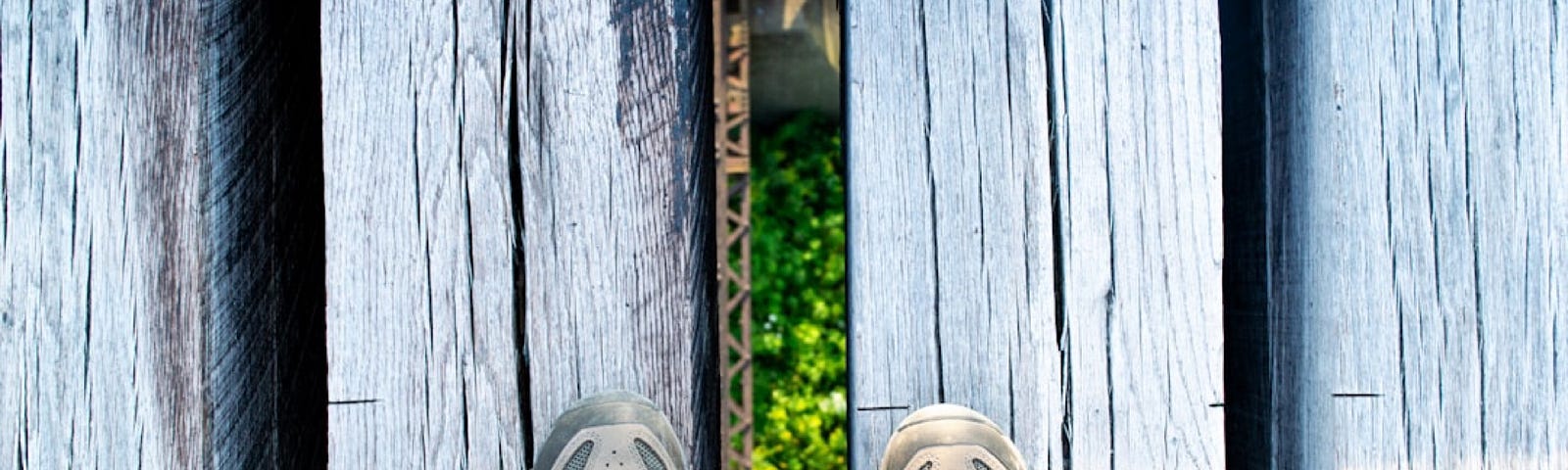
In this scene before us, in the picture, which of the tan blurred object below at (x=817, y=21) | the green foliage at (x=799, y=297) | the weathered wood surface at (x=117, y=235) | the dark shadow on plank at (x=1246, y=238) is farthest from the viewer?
the green foliage at (x=799, y=297)

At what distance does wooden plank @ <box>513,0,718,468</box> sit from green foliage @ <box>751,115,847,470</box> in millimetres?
4535

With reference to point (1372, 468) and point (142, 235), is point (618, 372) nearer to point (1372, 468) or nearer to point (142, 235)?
point (142, 235)

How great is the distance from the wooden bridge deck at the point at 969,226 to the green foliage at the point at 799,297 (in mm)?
4501

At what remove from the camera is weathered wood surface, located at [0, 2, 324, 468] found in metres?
1.24

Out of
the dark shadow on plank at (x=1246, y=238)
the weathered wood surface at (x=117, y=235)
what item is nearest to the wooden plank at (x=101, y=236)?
the weathered wood surface at (x=117, y=235)

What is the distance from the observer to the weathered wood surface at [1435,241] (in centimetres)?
129

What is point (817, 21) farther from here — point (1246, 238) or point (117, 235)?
point (117, 235)

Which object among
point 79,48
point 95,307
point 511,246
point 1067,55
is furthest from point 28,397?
point 1067,55

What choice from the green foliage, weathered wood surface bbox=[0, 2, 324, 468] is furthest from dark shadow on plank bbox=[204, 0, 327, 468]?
the green foliage

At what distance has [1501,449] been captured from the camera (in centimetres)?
130

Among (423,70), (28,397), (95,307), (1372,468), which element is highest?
(423,70)

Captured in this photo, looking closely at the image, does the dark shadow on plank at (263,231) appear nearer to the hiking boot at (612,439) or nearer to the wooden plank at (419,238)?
the wooden plank at (419,238)

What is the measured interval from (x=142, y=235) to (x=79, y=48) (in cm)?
25

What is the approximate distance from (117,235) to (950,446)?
109 centimetres
